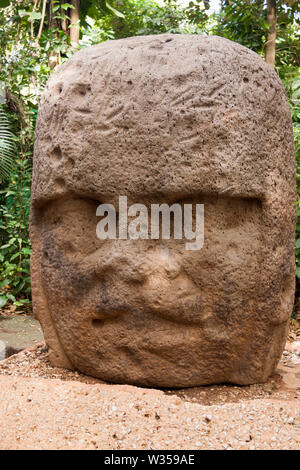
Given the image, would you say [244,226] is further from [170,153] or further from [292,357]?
[292,357]

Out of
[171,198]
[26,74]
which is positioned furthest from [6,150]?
[171,198]

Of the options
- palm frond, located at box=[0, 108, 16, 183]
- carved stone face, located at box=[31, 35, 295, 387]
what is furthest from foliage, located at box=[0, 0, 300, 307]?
carved stone face, located at box=[31, 35, 295, 387]

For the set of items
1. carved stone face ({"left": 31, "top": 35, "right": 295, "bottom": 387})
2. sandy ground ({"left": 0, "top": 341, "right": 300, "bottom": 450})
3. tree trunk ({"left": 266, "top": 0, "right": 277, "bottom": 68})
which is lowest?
sandy ground ({"left": 0, "top": 341, "right": 300, "bottom": 450})

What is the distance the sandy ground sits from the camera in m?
1.57

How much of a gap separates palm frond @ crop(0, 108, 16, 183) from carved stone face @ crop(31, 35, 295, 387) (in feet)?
8.09

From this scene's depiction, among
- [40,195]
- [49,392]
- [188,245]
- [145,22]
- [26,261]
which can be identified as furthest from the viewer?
[145,22]

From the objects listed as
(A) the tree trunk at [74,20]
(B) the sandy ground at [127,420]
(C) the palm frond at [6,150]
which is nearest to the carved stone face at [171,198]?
(B) the sandy ground at [127,420]

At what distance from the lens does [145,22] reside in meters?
7.75

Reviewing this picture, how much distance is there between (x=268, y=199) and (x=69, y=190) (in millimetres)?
882

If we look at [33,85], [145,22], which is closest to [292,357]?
[33,85]

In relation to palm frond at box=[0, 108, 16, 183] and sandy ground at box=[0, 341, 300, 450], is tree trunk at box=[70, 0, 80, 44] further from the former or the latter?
sandy ground at box=[0, 341, 300, 450]

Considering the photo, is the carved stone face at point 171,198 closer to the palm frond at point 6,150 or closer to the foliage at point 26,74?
the foliage at point 26,74

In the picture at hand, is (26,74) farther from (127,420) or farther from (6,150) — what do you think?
(127,420)

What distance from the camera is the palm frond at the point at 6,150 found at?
14.9 ft
